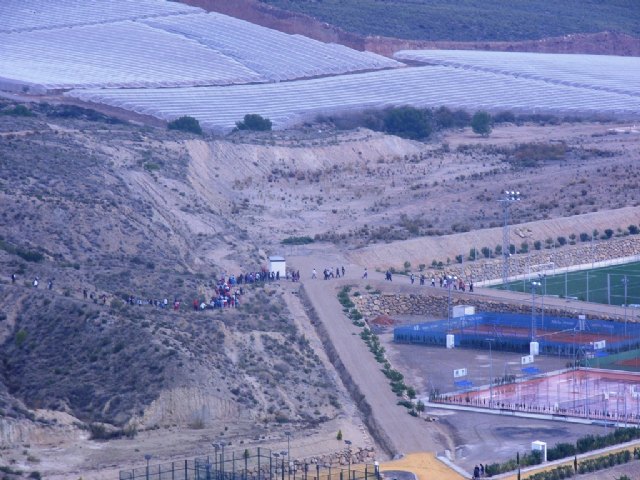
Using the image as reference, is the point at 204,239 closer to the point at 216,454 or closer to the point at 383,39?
the point at 216,454

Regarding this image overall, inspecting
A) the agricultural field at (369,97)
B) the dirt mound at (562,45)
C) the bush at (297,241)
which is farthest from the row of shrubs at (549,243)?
the dirt mound at (562,45)

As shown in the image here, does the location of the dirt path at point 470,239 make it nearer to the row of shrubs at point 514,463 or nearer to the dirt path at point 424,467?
the dirt path at point 424,467

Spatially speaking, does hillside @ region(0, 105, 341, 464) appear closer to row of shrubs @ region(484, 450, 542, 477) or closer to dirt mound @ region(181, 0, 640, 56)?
row of shrubs @ region(484, 450, 542, 477)

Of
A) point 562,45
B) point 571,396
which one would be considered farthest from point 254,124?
point 562,45

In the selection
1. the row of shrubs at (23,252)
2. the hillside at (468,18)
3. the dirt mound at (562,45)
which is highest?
the hillside at (468,18)

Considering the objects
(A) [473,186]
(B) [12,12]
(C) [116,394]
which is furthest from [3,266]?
(B) [12,12]

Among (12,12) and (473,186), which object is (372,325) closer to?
(473,186)
